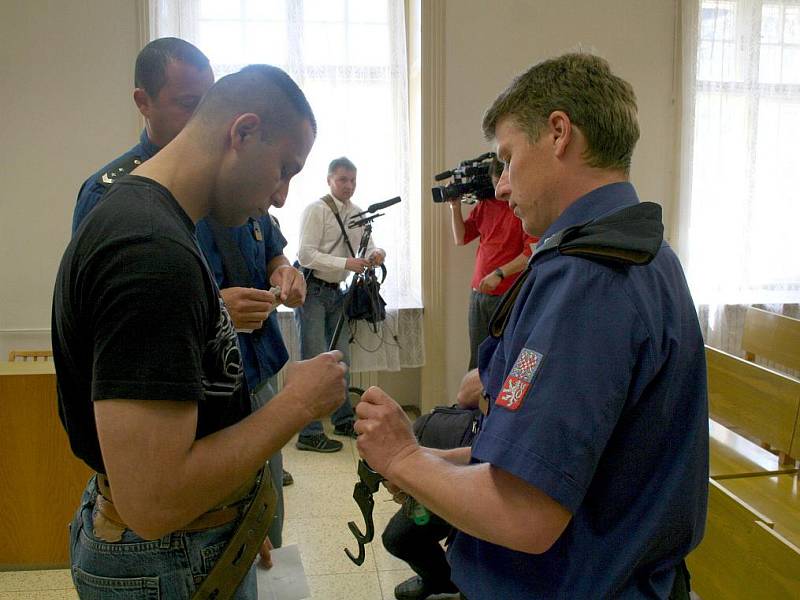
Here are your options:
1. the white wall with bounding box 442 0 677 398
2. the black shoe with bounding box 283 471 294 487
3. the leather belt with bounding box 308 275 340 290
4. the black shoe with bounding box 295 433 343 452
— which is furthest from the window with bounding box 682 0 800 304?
the black shoe with bounding box 283 471 294 487

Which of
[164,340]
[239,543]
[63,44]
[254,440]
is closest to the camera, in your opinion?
[164,340]

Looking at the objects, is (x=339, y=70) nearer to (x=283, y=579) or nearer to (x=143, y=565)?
(x=283, y=579)

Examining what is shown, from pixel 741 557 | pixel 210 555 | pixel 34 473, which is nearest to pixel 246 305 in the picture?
pixel 210 555

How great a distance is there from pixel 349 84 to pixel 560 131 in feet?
10.3

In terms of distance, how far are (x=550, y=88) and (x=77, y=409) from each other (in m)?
0.76

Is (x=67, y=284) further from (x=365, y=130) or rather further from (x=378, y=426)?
(x=365, y=130)

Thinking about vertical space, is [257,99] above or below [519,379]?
above

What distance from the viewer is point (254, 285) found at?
188 centimetres

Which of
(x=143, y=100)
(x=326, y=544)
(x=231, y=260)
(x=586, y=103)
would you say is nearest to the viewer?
(x=586, y=103)

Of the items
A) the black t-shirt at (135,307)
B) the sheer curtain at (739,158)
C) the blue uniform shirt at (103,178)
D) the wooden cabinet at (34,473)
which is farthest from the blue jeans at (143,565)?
the sheer curtain at (739,158)

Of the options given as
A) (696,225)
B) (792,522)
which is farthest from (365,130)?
(792,522)

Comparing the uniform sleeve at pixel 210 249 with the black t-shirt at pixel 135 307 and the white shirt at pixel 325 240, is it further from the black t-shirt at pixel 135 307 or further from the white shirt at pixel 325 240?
the white shirt at pixel 325 240

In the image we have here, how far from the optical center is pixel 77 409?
88 cm

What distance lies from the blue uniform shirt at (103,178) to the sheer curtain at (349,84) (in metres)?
2.11
